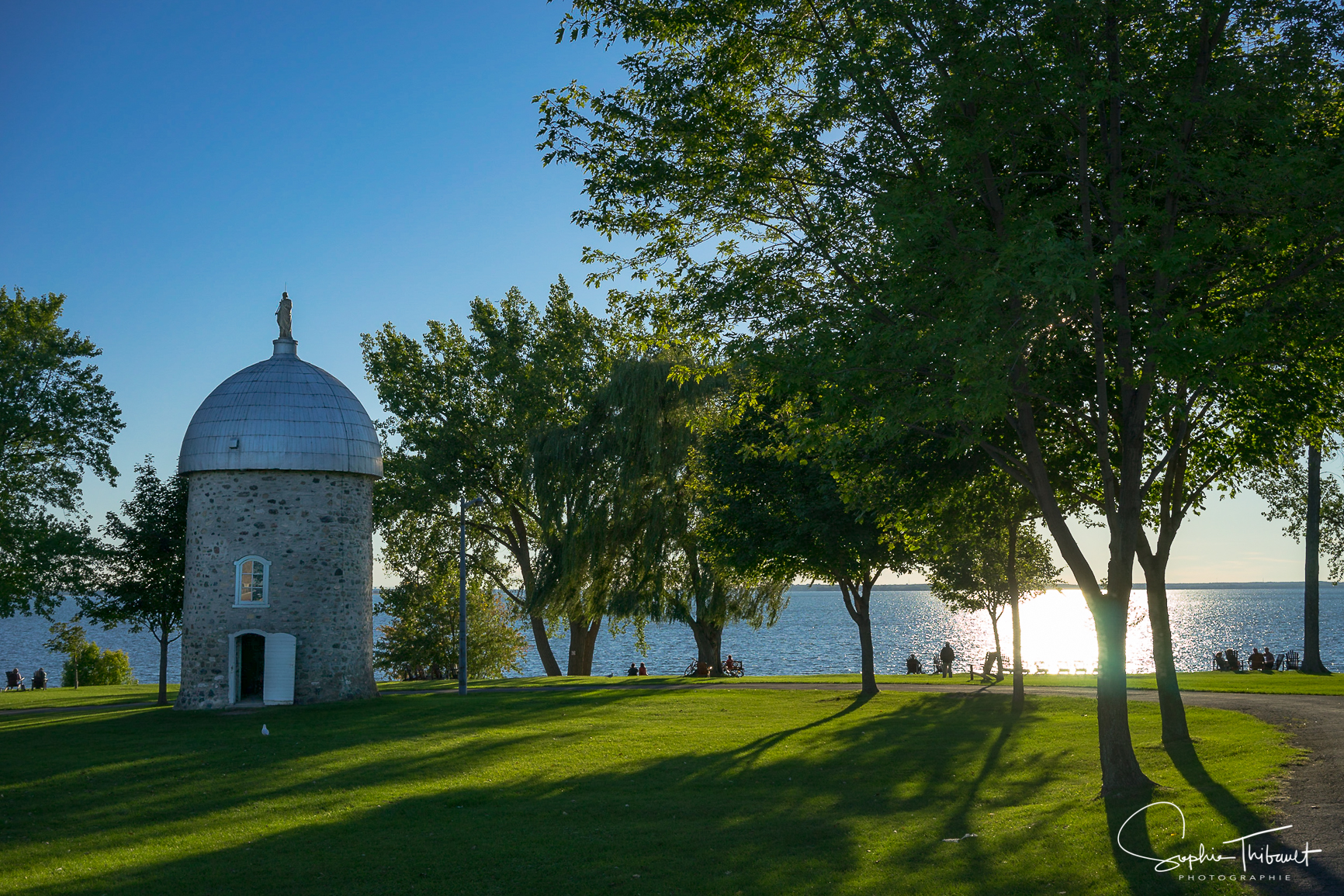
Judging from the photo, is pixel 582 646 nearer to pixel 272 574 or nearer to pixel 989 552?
pixel 272 574

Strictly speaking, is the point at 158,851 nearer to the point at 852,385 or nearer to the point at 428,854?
the point at 428,854

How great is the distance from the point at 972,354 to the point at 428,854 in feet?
27.0

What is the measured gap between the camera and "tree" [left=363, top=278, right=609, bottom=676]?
139 ft

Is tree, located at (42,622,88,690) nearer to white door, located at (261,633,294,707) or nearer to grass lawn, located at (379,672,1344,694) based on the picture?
grass lawn, located at (379,672,1344,694)

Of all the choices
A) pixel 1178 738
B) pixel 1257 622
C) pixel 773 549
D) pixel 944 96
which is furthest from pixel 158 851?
pixel 1257 622

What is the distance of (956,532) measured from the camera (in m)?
18.8

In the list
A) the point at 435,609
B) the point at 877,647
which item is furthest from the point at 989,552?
the point at 877,647

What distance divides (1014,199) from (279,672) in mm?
23951

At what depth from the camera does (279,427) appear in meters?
29.1

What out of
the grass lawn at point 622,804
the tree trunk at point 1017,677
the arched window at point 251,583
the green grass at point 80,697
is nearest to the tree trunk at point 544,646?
the arched window at point 251,583

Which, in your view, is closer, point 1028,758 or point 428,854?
point 428,854

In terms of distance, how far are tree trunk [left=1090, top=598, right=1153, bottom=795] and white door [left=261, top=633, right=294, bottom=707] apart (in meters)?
22.8

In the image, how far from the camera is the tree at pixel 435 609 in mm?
43594

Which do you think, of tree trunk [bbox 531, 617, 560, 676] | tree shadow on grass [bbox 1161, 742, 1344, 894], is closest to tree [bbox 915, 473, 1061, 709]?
tree shadow on grass [bbox 1161, 742, 1344, 894]
